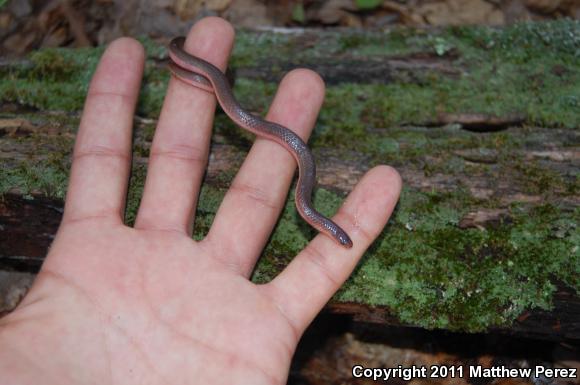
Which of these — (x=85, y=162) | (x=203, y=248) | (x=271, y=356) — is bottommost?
(x=271, y=356)

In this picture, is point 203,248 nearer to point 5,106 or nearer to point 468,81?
point 5,106

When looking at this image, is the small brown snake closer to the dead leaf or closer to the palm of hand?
the palm of hand

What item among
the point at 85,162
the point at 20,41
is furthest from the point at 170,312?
the point at 20,41

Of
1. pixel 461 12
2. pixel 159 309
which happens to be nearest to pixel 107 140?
pixel 159 309

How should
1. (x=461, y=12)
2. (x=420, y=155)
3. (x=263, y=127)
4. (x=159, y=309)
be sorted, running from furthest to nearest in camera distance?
(x=461, y=12) < (x=420, y=155) < (x=263, y=127) < (x=159, y=309)
